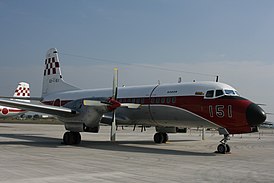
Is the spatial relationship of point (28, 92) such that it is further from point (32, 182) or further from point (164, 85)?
point (32, 182)

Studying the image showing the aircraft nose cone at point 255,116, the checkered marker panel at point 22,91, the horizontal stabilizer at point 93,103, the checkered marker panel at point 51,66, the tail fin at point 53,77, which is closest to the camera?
the aircraft nose cone at point 255,116

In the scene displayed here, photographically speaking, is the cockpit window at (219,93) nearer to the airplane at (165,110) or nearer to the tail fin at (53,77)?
the airplane at (165,110)

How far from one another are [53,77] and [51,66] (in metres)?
0.96

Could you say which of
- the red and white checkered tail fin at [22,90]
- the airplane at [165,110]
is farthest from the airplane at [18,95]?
the airplane at [165,110]

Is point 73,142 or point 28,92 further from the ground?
point 28,92

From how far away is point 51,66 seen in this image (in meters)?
25.7

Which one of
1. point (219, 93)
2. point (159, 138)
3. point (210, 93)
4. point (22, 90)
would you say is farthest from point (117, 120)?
point (22, 90)

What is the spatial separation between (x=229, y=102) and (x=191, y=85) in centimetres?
252

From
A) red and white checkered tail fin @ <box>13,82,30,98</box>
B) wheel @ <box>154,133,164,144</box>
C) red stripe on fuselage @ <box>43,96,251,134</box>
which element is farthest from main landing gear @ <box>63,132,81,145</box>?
red and white checkered tail fin @ <box>13,82,30,98</box>

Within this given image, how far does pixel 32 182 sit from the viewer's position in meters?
7.29

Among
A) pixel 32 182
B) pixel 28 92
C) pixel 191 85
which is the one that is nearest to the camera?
pixel 32 182

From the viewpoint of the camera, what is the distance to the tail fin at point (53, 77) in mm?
24856

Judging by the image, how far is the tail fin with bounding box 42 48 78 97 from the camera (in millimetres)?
24856

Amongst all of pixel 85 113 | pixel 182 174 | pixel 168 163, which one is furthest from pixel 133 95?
pixel 182 174
